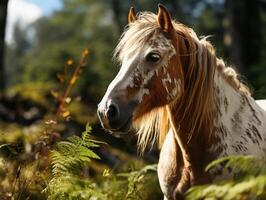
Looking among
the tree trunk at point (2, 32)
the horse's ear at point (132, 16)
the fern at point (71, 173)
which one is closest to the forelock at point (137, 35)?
the horse's ear at point (132, 16)

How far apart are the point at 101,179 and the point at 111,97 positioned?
1.51 m

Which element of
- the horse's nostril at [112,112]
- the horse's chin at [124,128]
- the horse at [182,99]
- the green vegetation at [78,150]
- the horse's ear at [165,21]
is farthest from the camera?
the horse's ear at [165,21]

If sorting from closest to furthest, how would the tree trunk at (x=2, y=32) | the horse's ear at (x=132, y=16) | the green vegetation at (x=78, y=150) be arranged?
the green vegetation at (x=78, y=150), the horse's ear at (x=132, y=16), the tree trunk at (x=2, y=32)

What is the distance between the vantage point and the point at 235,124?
507 cm

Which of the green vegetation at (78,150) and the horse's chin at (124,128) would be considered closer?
the green vegetation at (78,150)

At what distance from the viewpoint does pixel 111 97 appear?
442cm

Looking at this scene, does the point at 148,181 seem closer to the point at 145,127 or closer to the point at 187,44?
the point at 145,127

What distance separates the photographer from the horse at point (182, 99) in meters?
4.68

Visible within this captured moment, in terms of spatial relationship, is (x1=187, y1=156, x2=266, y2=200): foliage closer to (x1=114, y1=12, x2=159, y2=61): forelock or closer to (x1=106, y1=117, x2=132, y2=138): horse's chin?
(x1=106, y1=117, x2=132, y2=138): horse's chin

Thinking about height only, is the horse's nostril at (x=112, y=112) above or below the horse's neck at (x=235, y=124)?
above

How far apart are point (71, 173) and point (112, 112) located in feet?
2.39

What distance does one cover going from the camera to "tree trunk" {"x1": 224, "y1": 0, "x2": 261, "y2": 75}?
1566 centimetres

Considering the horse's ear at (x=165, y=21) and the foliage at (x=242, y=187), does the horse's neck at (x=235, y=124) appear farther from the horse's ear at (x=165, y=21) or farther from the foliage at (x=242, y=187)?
the foliage at (x=242, y=187)

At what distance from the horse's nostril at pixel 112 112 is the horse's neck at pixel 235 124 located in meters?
0.94
